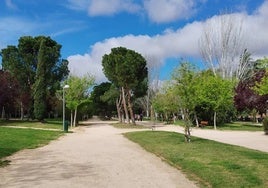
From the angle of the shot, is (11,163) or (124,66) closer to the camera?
(11,163)

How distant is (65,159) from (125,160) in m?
2.04

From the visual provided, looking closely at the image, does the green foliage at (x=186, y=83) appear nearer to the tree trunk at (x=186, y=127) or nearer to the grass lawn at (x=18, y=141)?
the tree trunk at (x=186, y=127)

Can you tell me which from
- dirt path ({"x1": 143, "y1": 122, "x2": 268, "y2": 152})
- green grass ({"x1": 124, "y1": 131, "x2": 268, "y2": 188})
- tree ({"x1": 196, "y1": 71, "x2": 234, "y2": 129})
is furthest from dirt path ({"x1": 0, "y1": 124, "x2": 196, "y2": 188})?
Result: tree ({"x1": 196, "y1": 71, "x2": 234, "y2": 129})

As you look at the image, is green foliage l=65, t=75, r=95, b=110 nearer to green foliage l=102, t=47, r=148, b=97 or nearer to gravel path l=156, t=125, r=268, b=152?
green foliage l=102, t=47, r=148, b=97

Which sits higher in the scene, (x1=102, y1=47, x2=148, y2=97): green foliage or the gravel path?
(x1=102, y1=47, x2=148, y2=97): green foliage

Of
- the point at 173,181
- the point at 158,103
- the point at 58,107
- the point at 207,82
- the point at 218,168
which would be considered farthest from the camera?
the point at 58,107

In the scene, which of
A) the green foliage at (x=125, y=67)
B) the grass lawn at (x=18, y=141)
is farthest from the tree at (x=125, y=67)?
the grass lawn at (x=18, y=141)

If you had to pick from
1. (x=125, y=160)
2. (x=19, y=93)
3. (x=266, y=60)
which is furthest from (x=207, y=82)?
(x=125, y=160)

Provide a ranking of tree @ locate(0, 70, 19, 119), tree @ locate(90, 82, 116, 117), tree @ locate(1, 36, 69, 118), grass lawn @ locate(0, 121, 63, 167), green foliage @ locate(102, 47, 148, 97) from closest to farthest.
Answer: grass lawn @ locate(0, 121, 63, 167), tree @ locate(0, 70, 19, 119), green foliage @ locate(102, 47, 148, 97), tree @ locate(1, 36, 69, 118), tree @ locate(90, 82, 116, 117)

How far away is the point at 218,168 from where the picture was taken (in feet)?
37.8

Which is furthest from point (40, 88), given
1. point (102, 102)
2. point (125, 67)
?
point (102, 102)

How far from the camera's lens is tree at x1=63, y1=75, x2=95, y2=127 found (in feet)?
169

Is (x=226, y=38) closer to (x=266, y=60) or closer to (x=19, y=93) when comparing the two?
(x=19, y=93)

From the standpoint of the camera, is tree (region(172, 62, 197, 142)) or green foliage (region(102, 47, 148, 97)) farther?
green foliage (region(102, 47, 148, 97))
